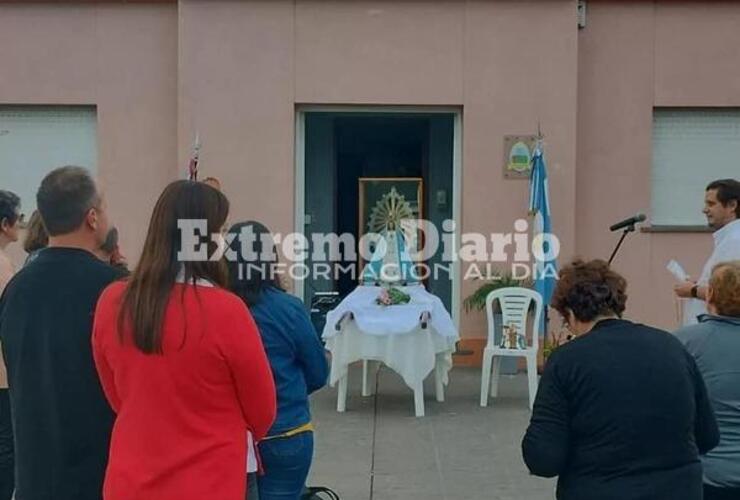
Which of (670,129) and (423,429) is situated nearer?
(423,429)

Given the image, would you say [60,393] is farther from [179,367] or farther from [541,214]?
[541,214]

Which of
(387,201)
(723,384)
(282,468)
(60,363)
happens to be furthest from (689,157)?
(60,363)

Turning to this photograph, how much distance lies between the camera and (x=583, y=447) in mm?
2969

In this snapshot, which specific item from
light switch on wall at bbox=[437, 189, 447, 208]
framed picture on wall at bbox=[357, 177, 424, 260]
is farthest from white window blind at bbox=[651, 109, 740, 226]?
framed picture on wall at bbox=[357, 177, 424, 260]

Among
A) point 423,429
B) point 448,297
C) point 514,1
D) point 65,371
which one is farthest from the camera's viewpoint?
point 448,297

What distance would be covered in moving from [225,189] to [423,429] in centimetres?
394

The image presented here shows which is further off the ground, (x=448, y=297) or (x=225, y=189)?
(x=225, y=189)

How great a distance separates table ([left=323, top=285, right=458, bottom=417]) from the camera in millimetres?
7473

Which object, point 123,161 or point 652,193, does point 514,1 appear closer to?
point 652,193

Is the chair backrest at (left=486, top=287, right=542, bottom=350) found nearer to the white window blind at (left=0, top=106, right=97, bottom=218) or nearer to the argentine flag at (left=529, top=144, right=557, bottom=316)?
the argentine flag at (left=529, top=144, right=557, bottom=316)

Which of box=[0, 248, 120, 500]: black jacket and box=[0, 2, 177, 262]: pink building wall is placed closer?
box=[0, 248, 120, 500]: black jacket

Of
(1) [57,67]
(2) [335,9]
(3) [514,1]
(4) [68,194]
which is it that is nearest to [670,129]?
(3) [514,1]

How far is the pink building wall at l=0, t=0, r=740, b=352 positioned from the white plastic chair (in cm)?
145

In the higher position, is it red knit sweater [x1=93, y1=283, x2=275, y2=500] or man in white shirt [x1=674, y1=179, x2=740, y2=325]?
man in white shirt [x1=674, y1=179, x2=740, y2=325]
